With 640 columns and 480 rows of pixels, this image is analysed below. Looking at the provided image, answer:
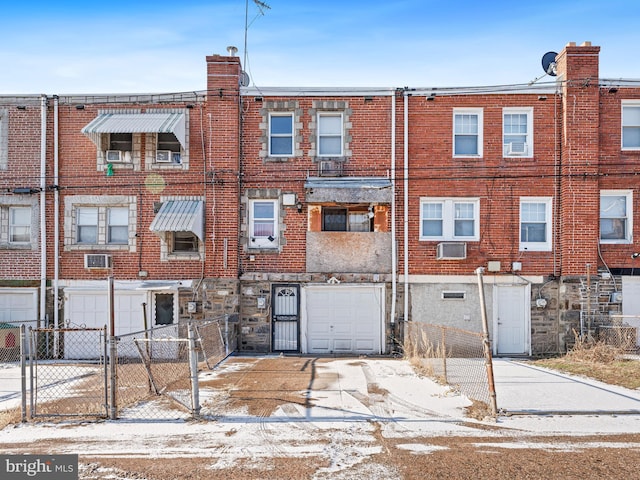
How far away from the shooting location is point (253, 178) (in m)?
15.5

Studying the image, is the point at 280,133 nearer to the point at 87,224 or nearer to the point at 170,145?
the point at 170,145

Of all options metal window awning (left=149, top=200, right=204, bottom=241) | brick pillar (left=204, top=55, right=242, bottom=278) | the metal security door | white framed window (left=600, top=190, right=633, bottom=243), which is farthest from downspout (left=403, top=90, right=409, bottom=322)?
metal window awning (left=149, top=200, right=204, bottom=241)

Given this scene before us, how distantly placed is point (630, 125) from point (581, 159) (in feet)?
6.68

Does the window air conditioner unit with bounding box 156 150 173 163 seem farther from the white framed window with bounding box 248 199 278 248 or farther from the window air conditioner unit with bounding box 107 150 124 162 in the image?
the white framed window with bounding box 248 199 278 248

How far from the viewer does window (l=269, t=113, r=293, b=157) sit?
15688 mm

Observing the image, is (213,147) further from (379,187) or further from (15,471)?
(15,471)

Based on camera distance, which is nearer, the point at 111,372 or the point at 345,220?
the point at 111,372

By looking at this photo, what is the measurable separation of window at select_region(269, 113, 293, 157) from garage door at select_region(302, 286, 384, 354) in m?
4.45

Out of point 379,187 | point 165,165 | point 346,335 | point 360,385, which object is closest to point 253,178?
point 165,165

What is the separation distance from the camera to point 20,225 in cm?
1579

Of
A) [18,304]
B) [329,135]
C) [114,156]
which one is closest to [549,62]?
[329,135]

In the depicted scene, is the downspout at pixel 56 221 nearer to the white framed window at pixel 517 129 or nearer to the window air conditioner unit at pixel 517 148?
the white framed window at pixel 517 129

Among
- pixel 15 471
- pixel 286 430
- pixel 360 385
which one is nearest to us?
pixel 15 471

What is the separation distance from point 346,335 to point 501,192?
6547 mm
